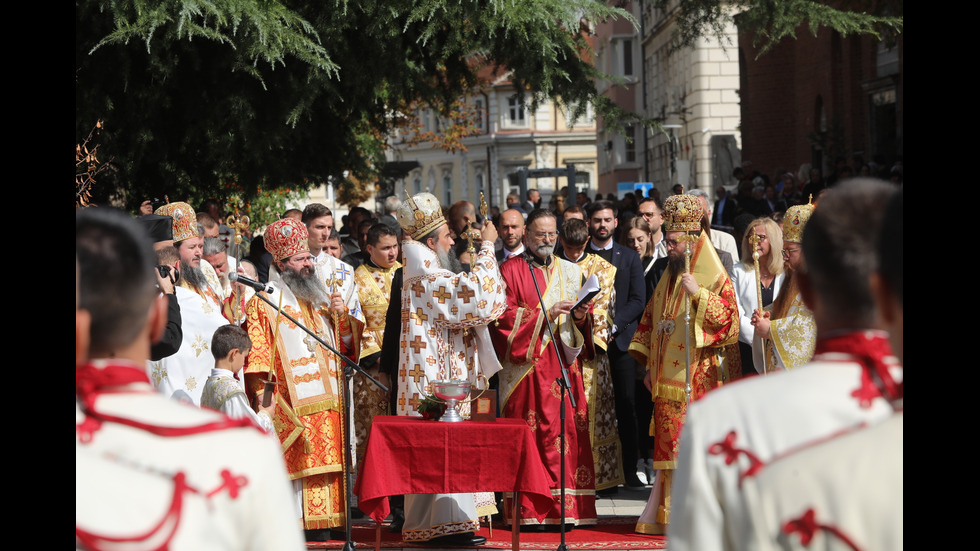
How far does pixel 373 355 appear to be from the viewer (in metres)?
7.99

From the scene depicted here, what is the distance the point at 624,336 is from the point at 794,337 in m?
2.80

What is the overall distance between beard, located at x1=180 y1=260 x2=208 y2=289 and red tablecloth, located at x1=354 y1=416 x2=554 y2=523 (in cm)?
135

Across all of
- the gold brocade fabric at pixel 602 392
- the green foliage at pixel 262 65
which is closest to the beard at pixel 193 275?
the gold brocade fabric at pixel 602 392

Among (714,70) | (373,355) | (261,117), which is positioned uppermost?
(714,70)

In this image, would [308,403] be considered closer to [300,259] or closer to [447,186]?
[300,259]

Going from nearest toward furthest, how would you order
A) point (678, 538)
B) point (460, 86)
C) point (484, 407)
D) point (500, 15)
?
point (678, 538) < point (484, 407) < point (500, 15) < point (460, 86)

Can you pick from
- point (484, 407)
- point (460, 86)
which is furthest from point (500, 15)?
point (484, 407)

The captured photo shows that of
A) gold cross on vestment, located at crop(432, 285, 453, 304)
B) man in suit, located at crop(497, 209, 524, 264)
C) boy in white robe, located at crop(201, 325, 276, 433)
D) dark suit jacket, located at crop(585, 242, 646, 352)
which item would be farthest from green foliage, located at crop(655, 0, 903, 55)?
boy in white robe, located at crop(201, 325, 276, 433)

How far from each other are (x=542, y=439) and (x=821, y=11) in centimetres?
592

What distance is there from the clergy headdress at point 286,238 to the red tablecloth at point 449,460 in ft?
4.31

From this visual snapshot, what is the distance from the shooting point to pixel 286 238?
23.4 feet

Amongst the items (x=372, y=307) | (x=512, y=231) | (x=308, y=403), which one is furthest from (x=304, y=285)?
(x=512, y=231)

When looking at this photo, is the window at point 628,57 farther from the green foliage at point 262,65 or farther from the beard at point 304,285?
the beard at point 304,285

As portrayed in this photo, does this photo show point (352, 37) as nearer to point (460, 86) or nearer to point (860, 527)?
point (460, 86)
